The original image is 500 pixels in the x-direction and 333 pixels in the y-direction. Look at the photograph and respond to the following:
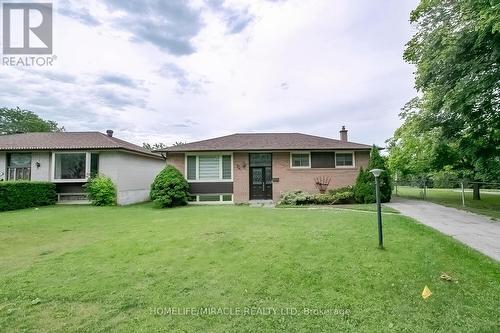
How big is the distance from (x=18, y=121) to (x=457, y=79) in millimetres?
47489

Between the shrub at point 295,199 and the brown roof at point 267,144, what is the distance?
8.56 feet

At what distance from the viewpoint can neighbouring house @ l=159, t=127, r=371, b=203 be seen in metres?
15.7

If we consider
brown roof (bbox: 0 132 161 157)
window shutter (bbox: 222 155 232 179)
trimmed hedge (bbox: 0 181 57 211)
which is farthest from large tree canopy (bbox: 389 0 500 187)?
trimmed hedge (bbox: 0 181 57 211)

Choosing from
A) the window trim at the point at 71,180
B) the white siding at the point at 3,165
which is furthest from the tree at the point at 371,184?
the white siding at the point at 3,165

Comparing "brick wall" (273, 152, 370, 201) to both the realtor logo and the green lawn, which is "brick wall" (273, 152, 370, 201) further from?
the realtor logo

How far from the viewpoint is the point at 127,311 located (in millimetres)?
3221

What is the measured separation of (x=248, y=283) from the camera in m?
3.99

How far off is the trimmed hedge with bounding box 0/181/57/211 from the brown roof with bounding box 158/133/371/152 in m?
6.93

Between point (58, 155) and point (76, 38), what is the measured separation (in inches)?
303

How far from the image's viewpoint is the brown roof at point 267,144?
1564 centimetres

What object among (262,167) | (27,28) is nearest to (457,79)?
(262,167)

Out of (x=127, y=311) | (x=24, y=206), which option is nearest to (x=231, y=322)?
(x=127, y=311)

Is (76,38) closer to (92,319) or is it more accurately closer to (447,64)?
(92,319)

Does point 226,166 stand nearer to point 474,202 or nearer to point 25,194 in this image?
point 25,194
